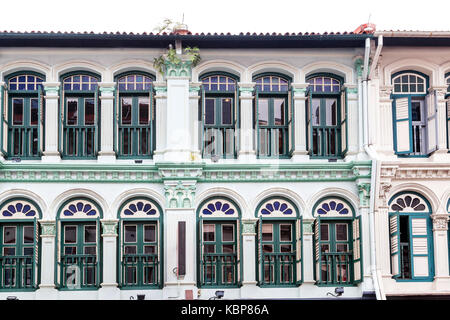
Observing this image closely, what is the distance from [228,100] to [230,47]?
1.18 m

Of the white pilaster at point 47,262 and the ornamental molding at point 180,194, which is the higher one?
the ornamental molding at point 180,194

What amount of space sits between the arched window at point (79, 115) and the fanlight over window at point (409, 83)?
22.3 feet

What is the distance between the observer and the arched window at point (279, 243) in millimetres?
18406

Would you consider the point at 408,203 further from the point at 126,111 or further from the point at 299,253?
the point at 126,111

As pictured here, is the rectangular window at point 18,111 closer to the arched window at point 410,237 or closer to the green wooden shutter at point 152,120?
the green wooden shutter at point 152,120

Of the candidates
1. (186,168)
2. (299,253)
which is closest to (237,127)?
(186,168)

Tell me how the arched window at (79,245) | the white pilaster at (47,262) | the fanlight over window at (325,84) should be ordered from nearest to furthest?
the white pilaster at (47,262), the arched window at (79,245), the fanlight over window at (325,84)

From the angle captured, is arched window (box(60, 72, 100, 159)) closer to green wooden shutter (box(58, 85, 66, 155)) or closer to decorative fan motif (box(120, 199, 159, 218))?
green wooden shutter (box(58, 85, 66, 155))

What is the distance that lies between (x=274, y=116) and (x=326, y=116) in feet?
3.89

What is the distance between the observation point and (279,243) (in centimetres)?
1859

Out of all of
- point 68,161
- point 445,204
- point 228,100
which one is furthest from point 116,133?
point 445,204

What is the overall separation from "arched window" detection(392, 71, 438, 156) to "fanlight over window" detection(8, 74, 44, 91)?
8029mm

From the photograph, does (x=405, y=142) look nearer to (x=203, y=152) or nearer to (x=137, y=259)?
(x=203, y=152)

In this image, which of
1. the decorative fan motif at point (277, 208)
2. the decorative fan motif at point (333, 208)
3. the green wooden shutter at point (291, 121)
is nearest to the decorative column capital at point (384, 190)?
the decorative fan motif at point (333, 208)
